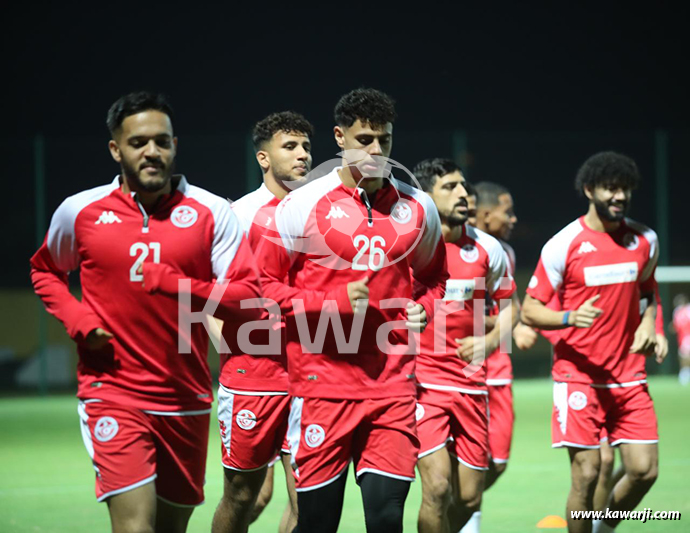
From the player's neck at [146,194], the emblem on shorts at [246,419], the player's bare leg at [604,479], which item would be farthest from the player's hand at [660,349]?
the player's neck at [146,194]

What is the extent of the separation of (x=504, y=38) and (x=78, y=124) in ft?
38.7

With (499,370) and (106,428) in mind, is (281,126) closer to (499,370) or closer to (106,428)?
(499,370)

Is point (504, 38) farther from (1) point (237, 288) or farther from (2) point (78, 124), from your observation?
(1) point (237, 288)

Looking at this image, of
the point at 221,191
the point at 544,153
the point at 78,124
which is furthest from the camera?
the point at 78,124

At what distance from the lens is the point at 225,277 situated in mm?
4516

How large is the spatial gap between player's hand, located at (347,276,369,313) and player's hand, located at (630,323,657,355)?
2.68 meters

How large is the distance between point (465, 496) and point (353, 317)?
82.7 inches

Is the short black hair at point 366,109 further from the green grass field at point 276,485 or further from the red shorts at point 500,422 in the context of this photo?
the green grass field at point 276,485

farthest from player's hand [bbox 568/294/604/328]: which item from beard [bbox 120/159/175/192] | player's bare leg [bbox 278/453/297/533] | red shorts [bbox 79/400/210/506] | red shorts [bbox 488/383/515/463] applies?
beard [bbox 120/159/175/192]

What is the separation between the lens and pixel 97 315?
4.46 m

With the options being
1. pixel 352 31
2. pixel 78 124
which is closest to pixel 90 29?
pixel 78 124

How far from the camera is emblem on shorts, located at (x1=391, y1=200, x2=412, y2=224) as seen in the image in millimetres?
5109

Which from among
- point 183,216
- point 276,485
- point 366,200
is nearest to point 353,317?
point 366,200

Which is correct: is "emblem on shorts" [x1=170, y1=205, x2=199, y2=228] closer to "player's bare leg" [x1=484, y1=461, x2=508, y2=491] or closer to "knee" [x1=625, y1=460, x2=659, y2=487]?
"knee" [x1=625, y1=460, x2=659, y2=487]
